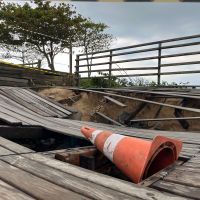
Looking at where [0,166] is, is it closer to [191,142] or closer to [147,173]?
[147,173]

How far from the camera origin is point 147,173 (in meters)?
3.26

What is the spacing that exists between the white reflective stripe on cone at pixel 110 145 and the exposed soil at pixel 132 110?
548cm

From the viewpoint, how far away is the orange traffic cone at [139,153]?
10.1 ft

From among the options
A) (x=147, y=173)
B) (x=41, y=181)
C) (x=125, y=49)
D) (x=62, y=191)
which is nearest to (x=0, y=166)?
(x=41, y=181)

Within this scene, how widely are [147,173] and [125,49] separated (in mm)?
10153

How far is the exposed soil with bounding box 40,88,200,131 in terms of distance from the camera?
9.22 m

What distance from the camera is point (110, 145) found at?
358 centimetres

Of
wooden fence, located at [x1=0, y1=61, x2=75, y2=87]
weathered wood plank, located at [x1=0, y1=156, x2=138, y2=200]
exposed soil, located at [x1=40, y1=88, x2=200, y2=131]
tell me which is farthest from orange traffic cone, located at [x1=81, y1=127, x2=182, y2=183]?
wooden fence, located at [x1=0, y1=61, x2=75, y2=87]

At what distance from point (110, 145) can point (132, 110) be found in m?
6.77

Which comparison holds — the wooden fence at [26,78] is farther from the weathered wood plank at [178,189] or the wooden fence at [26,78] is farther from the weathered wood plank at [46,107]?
the weathered wood plank at [178,189]

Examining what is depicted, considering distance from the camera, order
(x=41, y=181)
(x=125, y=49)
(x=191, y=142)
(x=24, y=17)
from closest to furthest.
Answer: (x=41, y=181), (x=191, y=142), (x=125, y=49), (x=24, y=17)

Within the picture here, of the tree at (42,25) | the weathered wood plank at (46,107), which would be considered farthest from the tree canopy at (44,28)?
the weathered wood plank at (46,107)

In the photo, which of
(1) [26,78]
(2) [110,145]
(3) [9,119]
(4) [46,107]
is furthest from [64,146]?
(1) [26,78]

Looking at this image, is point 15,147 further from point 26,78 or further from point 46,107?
point 26,78
